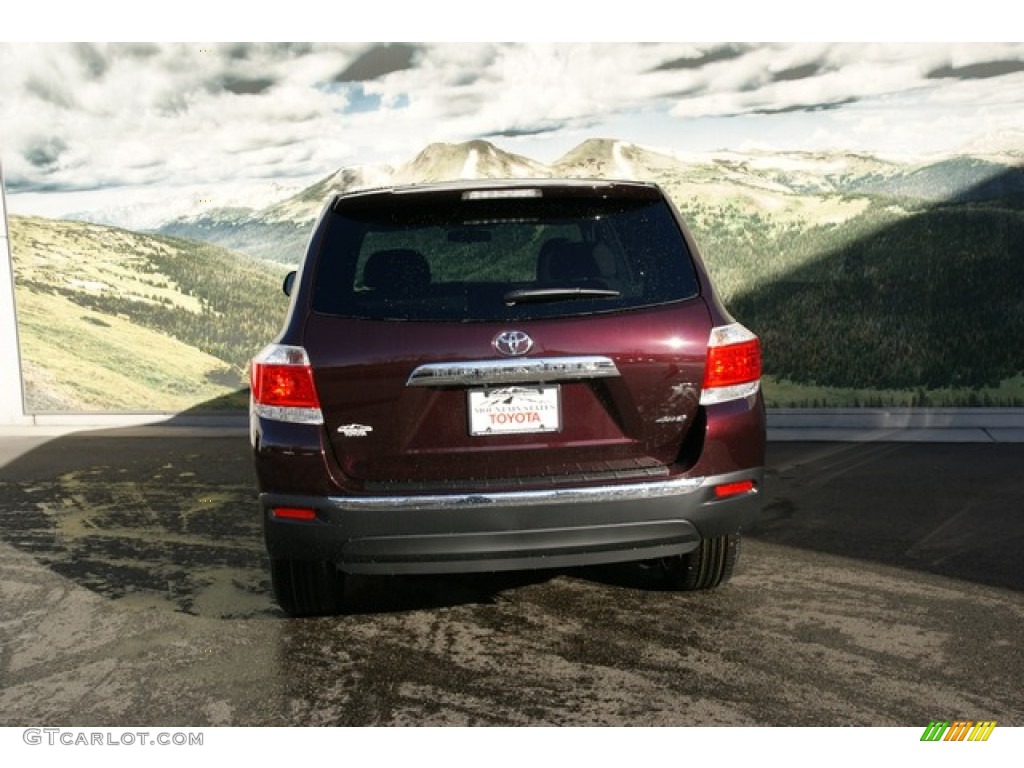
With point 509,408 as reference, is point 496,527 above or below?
below

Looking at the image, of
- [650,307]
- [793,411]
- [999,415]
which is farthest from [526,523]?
[999,415]

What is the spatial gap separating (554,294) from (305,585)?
5.11 ft

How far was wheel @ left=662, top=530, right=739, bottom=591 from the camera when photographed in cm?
420

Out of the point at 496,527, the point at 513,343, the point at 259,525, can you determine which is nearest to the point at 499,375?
the point at 513,343

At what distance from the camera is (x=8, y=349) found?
32.2ft

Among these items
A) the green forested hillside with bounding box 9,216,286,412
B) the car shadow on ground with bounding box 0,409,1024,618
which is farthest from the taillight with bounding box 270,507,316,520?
the green forested hillside with bounding box 9,216,286,412

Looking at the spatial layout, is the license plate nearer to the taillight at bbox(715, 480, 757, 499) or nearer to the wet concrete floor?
the taillight at bbox(715, 480, 757, 499)

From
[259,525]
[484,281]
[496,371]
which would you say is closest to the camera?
[496,371]

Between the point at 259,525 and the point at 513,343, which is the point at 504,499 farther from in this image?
the point at 259,525

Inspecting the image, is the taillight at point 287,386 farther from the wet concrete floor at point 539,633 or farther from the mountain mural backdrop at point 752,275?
the mountain mural backdrop at point 752,275

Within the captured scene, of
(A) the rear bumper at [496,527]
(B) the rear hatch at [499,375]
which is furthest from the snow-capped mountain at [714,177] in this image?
(A) the rear bumper at [496,527]

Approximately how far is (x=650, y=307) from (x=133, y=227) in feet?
24.7

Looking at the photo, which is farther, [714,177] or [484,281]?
[714,177]
